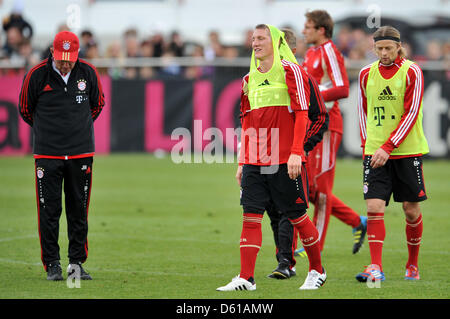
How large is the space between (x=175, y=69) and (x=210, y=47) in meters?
1.63

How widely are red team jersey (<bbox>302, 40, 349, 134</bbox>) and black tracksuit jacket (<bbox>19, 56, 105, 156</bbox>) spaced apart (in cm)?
285

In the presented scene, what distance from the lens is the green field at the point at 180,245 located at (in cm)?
804

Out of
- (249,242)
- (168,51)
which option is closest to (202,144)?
(168,51)

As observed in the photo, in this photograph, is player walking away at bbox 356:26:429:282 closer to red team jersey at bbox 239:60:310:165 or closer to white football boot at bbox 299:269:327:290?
white football boot at bbox 299:269:327:290

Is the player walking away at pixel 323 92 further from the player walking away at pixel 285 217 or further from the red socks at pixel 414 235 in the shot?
the red socks at pixel 414 235

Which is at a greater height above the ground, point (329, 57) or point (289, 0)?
point (289, 0)

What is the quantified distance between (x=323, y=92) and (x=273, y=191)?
95.4 inches

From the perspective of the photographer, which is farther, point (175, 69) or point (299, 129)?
point (175, 69)

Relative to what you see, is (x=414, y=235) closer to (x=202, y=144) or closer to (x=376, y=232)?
(x=376, y=232)

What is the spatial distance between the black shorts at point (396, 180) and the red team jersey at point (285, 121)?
3.44 ft

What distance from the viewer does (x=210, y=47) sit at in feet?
78.4

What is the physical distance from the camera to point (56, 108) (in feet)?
28.0

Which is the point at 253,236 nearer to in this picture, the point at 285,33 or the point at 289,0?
the point at 285,33
